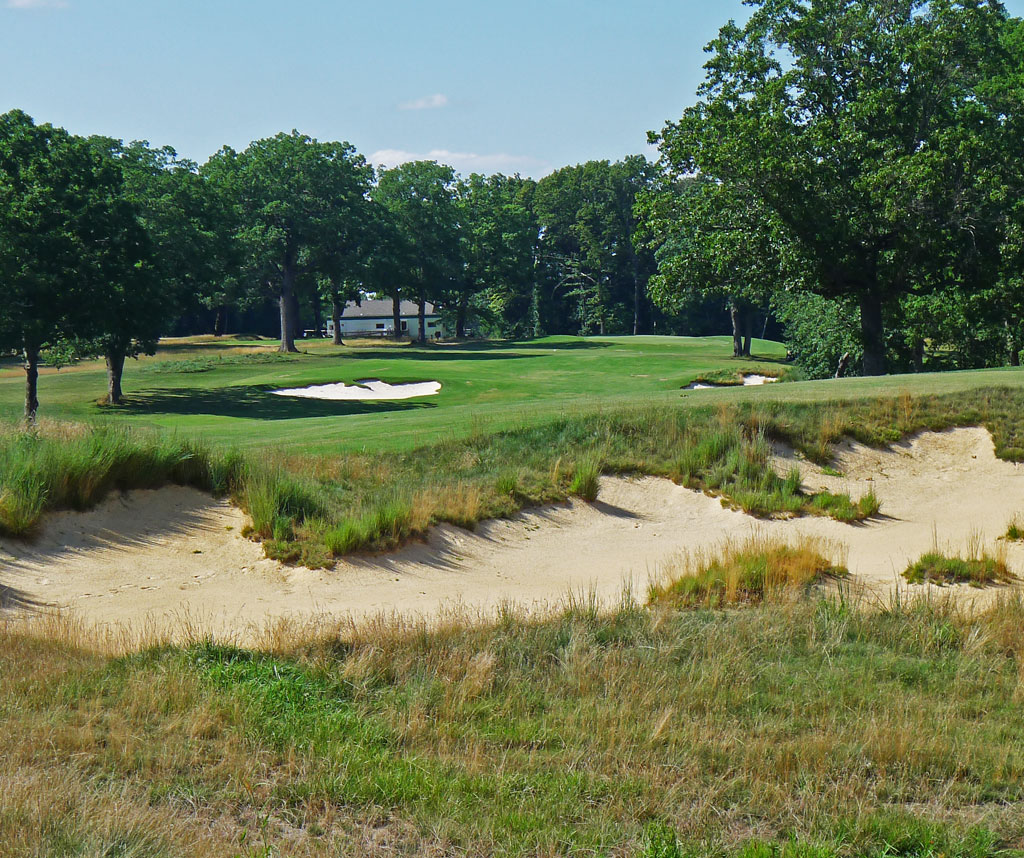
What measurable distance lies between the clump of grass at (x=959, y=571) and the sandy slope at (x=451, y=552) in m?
0.30

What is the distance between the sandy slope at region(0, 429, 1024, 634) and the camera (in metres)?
10.7

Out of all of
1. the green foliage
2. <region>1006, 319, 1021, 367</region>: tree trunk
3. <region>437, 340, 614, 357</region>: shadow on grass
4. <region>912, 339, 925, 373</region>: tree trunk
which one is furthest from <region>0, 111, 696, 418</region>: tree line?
<region>1006, 319, 1021, 367</region>: tree trunk

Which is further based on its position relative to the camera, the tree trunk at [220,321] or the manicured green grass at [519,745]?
the tree trunk at [220,321]

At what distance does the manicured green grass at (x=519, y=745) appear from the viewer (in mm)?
4938

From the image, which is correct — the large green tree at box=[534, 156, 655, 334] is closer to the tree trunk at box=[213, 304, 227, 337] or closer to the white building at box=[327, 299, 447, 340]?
the white building at box=[327, 299, 447, 340]

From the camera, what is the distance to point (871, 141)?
97.9 feet

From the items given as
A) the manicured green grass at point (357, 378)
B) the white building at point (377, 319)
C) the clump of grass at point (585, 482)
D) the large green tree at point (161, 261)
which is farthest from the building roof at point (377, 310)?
the clump of grass at point (585, 482)

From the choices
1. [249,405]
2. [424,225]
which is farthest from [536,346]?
[249,405]

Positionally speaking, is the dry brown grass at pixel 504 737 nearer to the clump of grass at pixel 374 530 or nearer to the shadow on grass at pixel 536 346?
the clump of grass at pixel 374 530

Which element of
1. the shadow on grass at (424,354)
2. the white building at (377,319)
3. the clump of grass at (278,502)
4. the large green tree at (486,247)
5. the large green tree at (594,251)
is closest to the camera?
the clump of grass at (278,502)

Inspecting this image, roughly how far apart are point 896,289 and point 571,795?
94.5ft

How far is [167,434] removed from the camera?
48.9 ft

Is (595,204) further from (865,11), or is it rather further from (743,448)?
(743,448)

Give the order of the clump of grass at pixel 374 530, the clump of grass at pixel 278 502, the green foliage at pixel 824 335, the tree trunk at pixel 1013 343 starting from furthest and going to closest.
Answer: the green foliage at pixel 824 335 → the tree trunk at pixel 1013 343 → the clump of grass at pixel 278 502 → the clump of grass at pixel 374 530
